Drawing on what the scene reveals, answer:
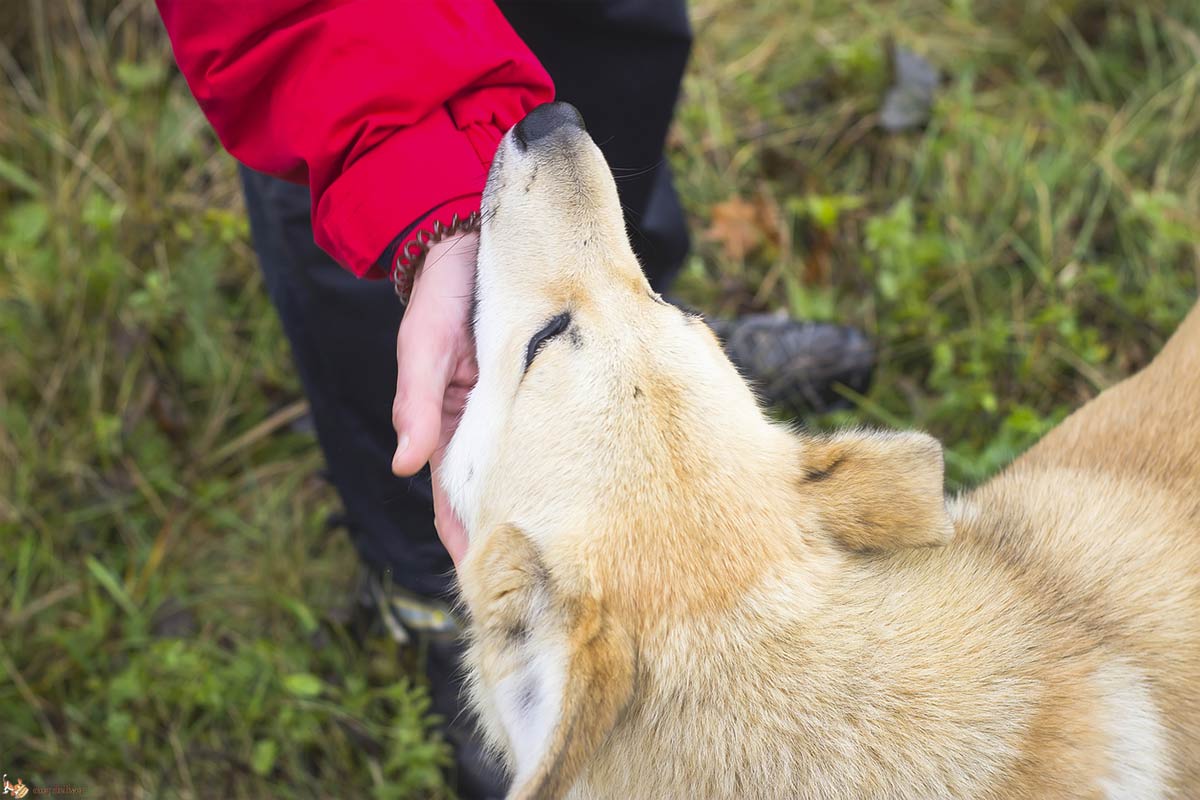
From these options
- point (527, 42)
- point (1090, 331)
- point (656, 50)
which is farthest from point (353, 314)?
point (1090, 331)

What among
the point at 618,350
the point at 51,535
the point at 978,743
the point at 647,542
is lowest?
the point at 51,535

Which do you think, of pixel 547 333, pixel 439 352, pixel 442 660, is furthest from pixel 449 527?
pixel 442 660

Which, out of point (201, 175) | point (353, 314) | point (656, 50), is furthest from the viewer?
point (201, 175)

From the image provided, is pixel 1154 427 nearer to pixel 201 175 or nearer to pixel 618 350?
pixel 618 350

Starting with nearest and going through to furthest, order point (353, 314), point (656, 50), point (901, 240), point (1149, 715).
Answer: point (1149, 715)
point (353, 314)
point (656, 50)
point (901, 240)

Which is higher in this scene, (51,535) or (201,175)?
(201,175)

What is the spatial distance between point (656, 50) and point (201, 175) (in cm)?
207

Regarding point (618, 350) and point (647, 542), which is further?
point (618, 350)

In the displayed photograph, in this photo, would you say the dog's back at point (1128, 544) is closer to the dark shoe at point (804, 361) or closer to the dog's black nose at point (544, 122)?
the dark shoe at point (804, 361)

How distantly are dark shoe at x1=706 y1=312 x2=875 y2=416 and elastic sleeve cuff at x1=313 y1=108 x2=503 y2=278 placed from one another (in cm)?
141

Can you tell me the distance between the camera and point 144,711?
9.16 feet

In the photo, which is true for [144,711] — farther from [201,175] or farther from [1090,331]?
[1090,331]

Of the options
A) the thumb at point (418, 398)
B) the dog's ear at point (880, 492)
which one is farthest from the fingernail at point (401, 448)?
the dog's ear at point (880, 492)

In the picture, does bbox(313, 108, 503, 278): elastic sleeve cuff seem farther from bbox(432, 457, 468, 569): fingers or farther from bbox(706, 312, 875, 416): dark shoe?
bbox(706, 312, 875, 416): dark shoe
